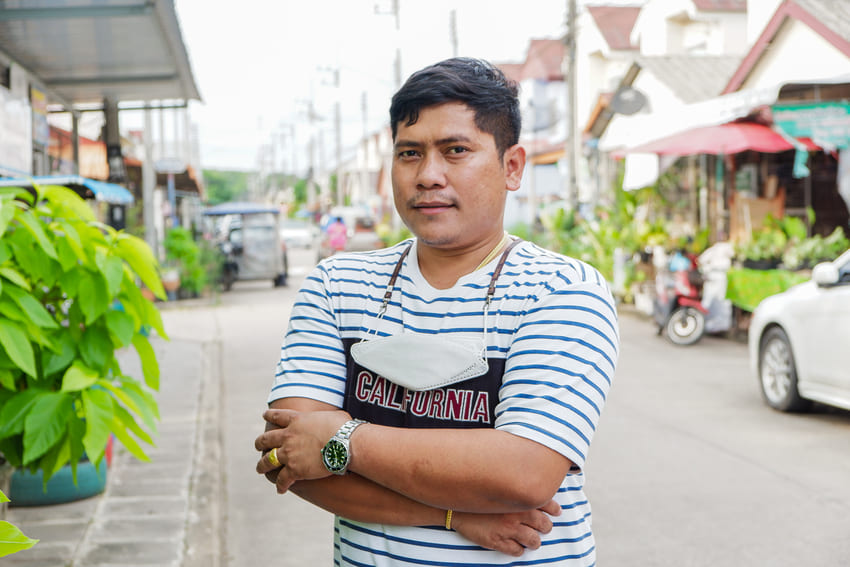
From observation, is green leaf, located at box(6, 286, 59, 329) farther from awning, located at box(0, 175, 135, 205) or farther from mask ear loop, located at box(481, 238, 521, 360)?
awning, located at box(0, 175, 135, 205)

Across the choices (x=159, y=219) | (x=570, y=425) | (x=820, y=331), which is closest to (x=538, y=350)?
(x=570, y=425)

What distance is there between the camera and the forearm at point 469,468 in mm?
1819

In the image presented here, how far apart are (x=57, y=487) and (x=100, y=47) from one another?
4.37 m

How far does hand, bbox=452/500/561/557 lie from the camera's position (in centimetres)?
187

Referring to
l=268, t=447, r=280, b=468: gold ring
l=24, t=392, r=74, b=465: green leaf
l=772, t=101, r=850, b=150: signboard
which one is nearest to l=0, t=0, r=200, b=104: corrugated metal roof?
l=24, t=392, r=74, b=465: green leaf

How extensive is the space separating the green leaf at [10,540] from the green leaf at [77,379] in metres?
1.62

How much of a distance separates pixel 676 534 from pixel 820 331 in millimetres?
3210

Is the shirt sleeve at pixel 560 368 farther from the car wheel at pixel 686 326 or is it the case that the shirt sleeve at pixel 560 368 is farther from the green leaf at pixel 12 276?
the car wheel at pixel 686 326

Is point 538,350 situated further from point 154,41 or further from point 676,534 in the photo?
point 154,41

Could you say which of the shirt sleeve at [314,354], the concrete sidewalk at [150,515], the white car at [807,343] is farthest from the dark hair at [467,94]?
the white car at [807,343]

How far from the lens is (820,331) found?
783 cm

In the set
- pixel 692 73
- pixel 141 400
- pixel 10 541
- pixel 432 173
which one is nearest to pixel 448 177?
pixel 432 173

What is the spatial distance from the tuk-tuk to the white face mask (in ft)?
78.1

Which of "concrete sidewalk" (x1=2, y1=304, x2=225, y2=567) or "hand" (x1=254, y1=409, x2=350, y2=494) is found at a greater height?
"hand" (x1=254, y1=409, x2=350, y2=494)
